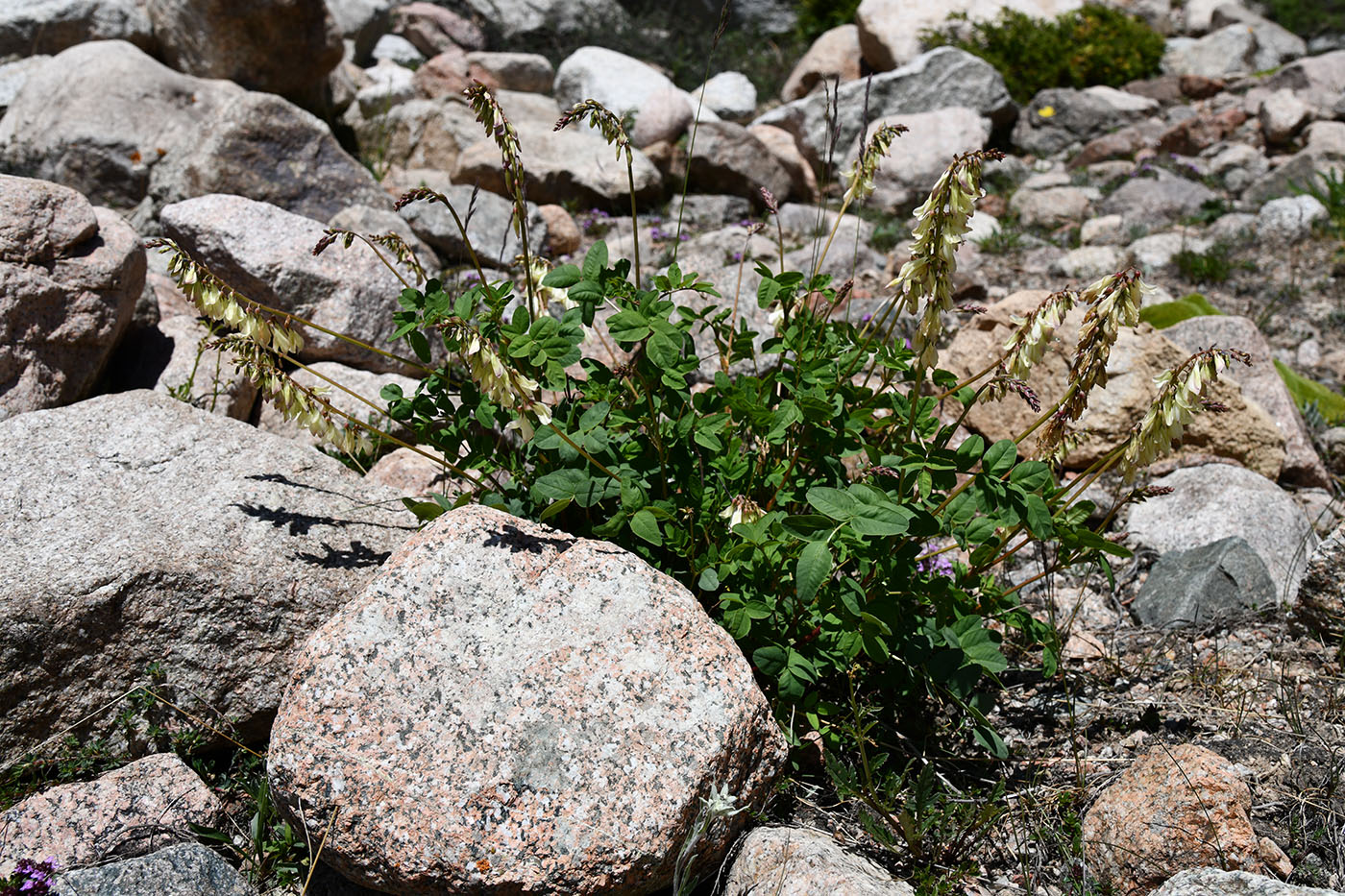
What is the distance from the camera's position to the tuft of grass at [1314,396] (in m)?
5.43

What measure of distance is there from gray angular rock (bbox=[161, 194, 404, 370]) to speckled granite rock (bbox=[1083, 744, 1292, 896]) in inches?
149

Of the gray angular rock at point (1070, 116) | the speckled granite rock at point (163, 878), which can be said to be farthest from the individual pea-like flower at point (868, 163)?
the gray angular rock at point (1070, 116)

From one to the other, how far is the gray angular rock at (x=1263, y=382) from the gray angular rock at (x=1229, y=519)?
522 millimetres

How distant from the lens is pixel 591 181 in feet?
26.7

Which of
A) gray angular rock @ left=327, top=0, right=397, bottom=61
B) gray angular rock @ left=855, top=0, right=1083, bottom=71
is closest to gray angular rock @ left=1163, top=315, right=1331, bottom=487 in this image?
gray angular rock @ left=855, top=0, right=1083, bottom=71

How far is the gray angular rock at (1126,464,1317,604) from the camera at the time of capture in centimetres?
425

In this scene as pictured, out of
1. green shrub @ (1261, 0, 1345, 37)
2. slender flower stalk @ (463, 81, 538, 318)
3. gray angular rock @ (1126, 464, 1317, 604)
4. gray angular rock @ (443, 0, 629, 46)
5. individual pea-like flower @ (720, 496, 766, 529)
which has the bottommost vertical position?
gray angular rock @ (443, 0, 629, 46)

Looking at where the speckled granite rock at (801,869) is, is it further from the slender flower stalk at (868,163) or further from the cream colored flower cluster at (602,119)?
the cream colored flower cluster at (602,119)

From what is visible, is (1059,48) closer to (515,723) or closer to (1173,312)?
(1173,312)

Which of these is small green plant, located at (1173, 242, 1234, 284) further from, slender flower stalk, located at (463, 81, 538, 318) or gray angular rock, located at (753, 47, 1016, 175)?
slender flower stalk, located at (463, 81, 538, 318)

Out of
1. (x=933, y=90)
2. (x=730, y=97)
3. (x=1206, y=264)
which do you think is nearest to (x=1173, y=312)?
(x=1206, y=264)

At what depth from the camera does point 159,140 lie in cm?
712

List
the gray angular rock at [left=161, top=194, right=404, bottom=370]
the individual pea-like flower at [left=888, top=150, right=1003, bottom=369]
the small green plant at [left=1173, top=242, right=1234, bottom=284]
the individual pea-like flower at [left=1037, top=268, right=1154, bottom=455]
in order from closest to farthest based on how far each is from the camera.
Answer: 1. the individual pea-like flower at [left=888, top=150, right=1003, bottom=369]
2. the individual pea-like flower at [left=1037, top=268, right=1154, bottom=455]
3. the gray angular rock at [left=161, top=194, right=404, bottom=370]
4. the small green plant at [left=1173, top=242, right=1234, bottom=284]

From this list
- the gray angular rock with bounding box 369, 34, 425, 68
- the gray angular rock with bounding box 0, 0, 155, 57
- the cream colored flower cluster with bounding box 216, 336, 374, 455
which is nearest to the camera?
the cream colored flower cluster with bounding box 216, 336, 374, 455
